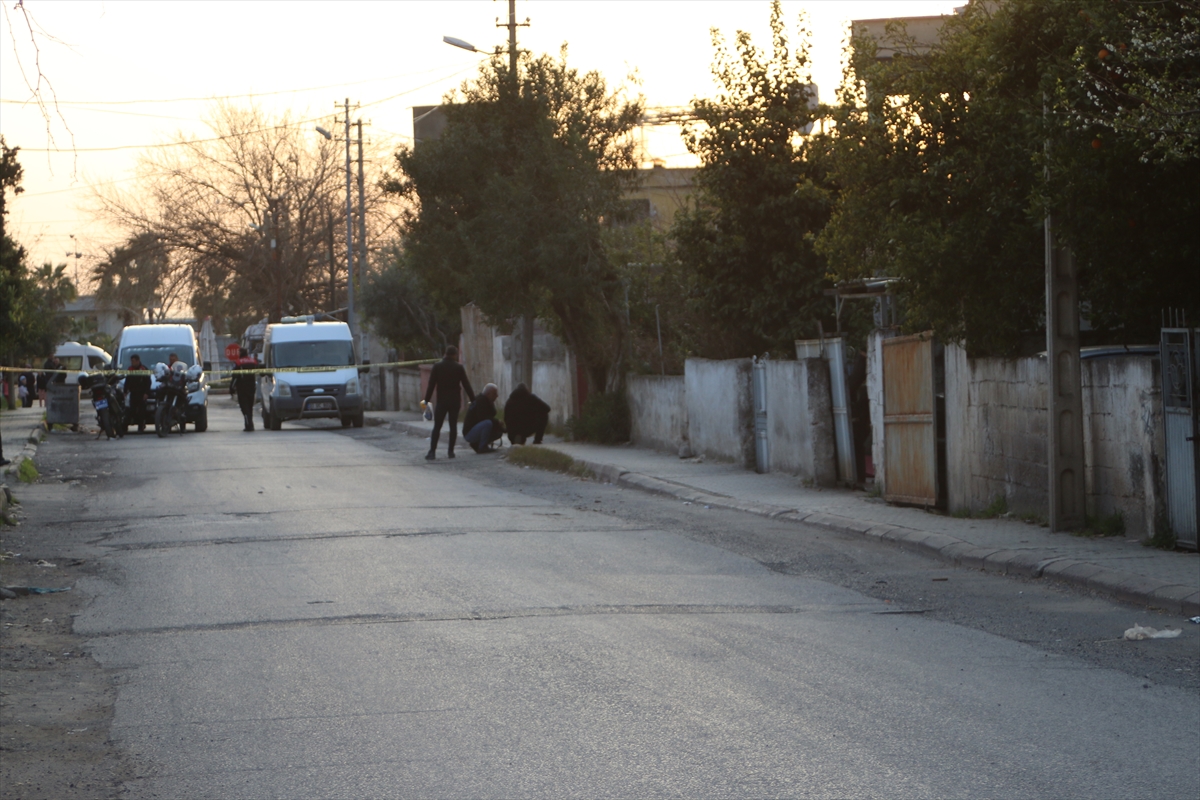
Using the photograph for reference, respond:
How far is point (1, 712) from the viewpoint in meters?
6.47

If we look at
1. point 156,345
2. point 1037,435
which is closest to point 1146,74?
point 1037,435

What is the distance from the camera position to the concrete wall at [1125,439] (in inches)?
421

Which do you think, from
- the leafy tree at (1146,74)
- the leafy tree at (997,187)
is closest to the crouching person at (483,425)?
the leafy tree at (997,187)

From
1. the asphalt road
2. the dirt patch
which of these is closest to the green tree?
the asphalt road

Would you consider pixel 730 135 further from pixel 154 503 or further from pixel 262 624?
pixel 262 624

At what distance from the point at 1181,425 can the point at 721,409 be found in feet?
34.0

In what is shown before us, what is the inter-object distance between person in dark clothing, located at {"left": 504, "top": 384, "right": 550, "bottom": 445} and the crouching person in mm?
376

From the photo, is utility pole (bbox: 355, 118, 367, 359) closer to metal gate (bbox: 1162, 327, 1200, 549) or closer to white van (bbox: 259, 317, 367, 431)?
white van (bbox: 259, 317, 367, 431)

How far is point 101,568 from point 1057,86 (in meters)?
8.47

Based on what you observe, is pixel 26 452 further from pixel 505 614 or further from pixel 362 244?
pixel 362 244

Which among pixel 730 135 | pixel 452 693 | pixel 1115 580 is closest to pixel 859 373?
pixel 730 135

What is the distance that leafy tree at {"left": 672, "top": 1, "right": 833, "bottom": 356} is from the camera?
20656 mm

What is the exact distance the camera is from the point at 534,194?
25.2m

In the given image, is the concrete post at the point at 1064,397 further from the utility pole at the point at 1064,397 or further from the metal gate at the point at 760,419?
the metal gate at the point at 760,419
